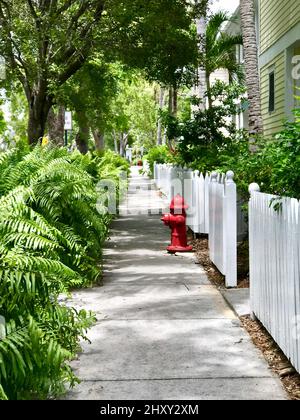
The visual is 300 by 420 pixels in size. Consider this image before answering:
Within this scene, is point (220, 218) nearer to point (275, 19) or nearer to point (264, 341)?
point (264, 341)

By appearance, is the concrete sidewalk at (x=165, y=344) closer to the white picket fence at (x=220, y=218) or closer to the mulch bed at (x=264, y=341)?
the mulch bed at (x=264, y=341)

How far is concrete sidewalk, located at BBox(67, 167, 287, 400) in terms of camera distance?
445cm

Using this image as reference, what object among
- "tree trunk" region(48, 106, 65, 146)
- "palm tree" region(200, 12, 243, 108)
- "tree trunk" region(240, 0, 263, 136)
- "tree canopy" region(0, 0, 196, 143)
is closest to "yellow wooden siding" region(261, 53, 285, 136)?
"palm tree" region(200, 12, 243, 108)

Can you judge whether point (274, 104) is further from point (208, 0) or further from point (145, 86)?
point (145, 86)

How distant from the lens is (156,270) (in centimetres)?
923

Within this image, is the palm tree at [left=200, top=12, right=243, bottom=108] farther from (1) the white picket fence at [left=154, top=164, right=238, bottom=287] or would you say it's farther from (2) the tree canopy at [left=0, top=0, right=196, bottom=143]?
(1) the white picket fence at [left=154, top=164, right=238, bottom=287]

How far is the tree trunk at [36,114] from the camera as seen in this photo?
15266mm

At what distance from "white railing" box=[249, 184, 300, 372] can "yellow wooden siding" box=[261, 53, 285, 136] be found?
10278mm

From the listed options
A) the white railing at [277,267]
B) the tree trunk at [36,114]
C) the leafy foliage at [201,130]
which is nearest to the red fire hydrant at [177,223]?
the leafy foliage at [201,130]

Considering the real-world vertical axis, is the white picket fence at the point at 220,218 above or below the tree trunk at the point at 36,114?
below

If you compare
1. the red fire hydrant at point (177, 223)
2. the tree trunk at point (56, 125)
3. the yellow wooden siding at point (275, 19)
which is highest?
the yellow wooden siding at point (275, 19)

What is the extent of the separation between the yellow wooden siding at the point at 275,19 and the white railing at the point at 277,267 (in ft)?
32.9

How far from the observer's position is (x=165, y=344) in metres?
5.53
